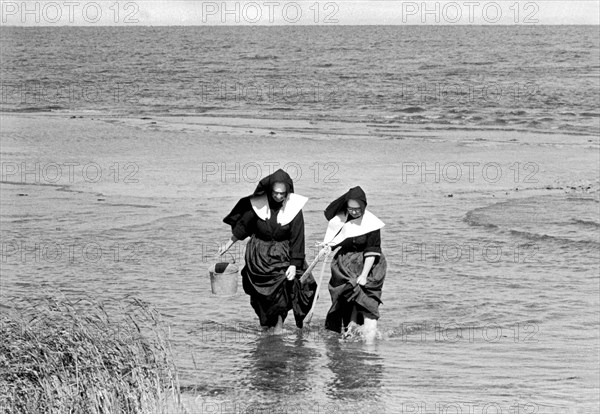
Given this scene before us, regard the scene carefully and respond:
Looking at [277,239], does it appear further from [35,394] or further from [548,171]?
[548,171]

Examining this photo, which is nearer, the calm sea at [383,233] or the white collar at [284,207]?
the calm sea at [383,233]

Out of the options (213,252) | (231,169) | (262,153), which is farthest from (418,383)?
(262,153)

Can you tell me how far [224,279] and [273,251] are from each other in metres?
0.69

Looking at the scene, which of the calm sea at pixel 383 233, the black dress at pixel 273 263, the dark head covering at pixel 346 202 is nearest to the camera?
the calm sea at pixel 383 233

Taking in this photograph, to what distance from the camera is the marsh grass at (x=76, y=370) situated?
22.3ft

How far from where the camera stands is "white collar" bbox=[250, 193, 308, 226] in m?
10.2

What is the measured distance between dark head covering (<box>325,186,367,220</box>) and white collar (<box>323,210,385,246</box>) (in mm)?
82

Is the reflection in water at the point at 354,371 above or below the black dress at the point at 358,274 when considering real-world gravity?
below

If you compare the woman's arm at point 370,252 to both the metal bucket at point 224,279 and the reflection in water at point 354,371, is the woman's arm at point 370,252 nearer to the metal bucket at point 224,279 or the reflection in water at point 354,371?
the reflection in water at point 354,371

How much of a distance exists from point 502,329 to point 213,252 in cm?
481

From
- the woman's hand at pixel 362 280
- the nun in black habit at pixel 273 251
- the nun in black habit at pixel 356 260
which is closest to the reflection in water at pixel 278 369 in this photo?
the nun in black habit at pixel 273 251

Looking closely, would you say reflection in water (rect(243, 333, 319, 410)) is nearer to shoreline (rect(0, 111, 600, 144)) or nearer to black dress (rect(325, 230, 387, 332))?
black dress (rect(325, 230, 387, 332))

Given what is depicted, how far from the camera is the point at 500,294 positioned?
12422mm

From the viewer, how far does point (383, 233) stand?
51.3 feet
